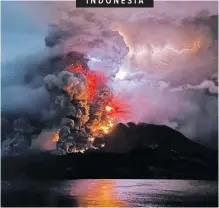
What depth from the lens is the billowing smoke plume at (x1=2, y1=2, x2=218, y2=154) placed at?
2.45 metres

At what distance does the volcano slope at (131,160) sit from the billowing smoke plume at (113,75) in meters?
0.06

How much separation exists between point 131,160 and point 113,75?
52 cm

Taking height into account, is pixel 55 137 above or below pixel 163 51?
below

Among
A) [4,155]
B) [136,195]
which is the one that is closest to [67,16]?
[4,155]

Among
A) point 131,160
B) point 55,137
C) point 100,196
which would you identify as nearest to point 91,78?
point 55,137

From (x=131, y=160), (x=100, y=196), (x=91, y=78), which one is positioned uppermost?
(x=91, y=78)

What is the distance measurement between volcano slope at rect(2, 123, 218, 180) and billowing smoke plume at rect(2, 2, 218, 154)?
0.20 ft

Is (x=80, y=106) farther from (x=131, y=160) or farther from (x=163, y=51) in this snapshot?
(x=163, y=51)

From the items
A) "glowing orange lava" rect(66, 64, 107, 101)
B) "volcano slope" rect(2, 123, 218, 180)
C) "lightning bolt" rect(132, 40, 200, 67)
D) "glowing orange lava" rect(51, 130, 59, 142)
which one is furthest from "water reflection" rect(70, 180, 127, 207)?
"lightning bolt" rect(132, 40, 200, 67)

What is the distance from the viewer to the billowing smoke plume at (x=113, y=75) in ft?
8.02

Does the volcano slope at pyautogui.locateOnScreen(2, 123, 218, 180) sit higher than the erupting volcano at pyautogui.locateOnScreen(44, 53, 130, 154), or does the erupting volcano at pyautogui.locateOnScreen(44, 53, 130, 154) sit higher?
the erupting volcano at pyautogui.locateOnScreen(44, 53, 130, 154)

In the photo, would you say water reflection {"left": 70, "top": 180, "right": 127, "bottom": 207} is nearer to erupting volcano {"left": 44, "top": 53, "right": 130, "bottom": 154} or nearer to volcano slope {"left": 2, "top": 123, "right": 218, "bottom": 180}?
volcano slope {"left": 2, "top": 123, "right": 218, "bottom": 180}

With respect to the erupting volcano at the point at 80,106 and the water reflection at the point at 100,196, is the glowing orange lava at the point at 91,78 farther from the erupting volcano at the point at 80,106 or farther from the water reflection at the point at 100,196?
the water reflection at the point at 100,196

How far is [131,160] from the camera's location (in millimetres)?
2461
